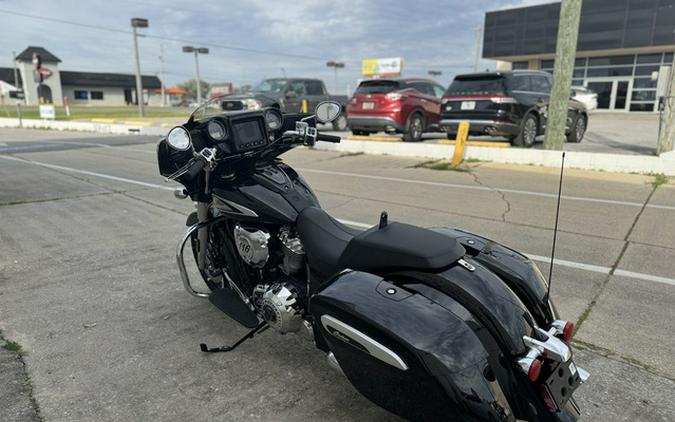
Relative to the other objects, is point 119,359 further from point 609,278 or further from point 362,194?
point 362,194

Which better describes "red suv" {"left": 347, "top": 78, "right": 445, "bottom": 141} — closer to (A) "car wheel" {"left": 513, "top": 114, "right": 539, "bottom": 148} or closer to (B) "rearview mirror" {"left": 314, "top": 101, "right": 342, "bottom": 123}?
(A) "car wheel" {"left": 513, "top": 114, "right": 539, "bottom": 148}

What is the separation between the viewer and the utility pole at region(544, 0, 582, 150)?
A: 9375 mm

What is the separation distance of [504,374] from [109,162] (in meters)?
11.2

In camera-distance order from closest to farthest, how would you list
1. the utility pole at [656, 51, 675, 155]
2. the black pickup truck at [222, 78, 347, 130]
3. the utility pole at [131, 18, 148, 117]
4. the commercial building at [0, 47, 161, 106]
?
the utility pole at [656, 51, 675, 155], the black pickup truck at [222, 78, 347, 130], the utility pole at [131, 18, 148, 117], the commercial building at [0, 47, 161, 106]

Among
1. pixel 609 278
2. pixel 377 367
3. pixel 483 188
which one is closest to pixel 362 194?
pixel 483 188

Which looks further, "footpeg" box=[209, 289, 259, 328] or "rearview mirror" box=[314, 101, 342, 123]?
"rearview mirror" box=[314, 101, 342, 123]

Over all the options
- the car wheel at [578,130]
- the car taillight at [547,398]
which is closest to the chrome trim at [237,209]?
the car taillight at [547,398]

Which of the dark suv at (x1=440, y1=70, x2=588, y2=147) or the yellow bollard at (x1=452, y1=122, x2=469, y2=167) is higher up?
the dark suv at (x1=440, y1=70, x2=588, y2=147)

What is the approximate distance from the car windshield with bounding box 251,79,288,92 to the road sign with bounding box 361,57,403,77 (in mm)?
27348

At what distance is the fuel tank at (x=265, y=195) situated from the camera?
2.58 m

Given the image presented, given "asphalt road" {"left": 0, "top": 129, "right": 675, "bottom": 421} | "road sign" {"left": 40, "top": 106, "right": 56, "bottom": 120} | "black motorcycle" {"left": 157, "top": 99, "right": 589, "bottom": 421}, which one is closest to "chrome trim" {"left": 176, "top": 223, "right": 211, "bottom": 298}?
"black motorcycle" {"left": 157, "top": 99, "right": 589, "bottom": 421}

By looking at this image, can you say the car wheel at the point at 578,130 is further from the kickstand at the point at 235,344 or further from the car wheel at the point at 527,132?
the kickstand at the point at 235,344

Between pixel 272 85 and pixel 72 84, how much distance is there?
64.9 m

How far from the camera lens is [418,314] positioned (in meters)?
1.74
